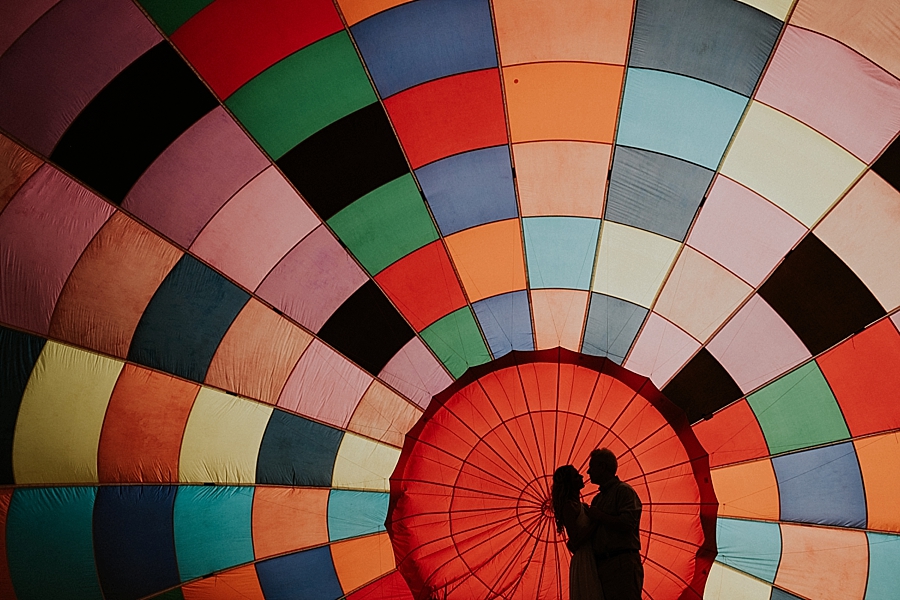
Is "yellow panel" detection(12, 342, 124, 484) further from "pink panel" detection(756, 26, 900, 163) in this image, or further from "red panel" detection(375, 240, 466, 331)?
"pink panel" detection(756, 26, 900, 163)

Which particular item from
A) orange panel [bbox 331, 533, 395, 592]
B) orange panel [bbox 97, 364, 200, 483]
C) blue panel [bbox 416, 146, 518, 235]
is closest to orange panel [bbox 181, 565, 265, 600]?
orange panel [bbox 331, 533, 395, 592]

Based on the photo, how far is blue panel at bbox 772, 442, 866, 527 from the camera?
3914 mm

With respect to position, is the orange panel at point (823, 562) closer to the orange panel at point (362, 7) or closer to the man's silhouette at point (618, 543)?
the man's silhouette at point (618, 543)

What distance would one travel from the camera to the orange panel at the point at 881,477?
3838 mm

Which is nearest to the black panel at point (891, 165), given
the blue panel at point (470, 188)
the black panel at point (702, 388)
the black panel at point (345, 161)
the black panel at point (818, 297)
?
the black panel at point (818, 297)

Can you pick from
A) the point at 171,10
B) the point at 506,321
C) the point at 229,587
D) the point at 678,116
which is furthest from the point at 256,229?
the point at 678,116

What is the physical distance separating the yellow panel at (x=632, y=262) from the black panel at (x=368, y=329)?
116 centimetres

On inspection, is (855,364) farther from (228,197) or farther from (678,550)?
(228,197)

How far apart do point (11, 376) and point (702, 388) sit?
11.9 ft

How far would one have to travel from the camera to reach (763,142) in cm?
369

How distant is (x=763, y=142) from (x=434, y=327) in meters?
2.00

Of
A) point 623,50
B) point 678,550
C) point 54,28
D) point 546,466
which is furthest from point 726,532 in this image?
point 54,28

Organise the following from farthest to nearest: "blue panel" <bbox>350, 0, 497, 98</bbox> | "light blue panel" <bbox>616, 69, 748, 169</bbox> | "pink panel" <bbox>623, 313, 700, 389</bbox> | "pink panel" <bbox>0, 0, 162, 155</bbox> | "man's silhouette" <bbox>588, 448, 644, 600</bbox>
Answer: "pink panel" <bbox>623, 313, 700, 389</bbox> → "light blue panel" <bbox>616, 69, 748, 169</bbox> → "blue panel" <bbox>350, 0, 497, 98</bbox> → "pink panel" <bbox>0, 0, 162, 155</bbox> → "man's silhouette" <bbox>588, 448, 644, 600</bbox>

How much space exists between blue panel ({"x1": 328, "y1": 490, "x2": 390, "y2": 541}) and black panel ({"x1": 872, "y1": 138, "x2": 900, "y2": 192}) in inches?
122
